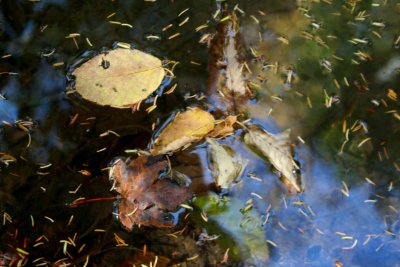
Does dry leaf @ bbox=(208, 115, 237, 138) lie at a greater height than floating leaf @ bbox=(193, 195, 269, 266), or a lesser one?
greater

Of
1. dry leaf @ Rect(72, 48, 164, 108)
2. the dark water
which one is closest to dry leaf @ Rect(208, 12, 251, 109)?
the dark water

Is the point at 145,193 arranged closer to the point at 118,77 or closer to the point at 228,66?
the point at 118,77

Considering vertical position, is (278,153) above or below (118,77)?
below

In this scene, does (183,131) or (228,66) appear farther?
(228,66)

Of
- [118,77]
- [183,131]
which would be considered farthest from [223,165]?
[118,77]

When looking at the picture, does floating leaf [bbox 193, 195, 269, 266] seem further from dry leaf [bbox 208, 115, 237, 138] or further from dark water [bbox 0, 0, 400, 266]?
dry leaf [bbox 208, 115, 237, 138]

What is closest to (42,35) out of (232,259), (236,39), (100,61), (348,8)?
(100,61)

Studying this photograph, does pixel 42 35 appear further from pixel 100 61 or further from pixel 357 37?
pixel 357 37
